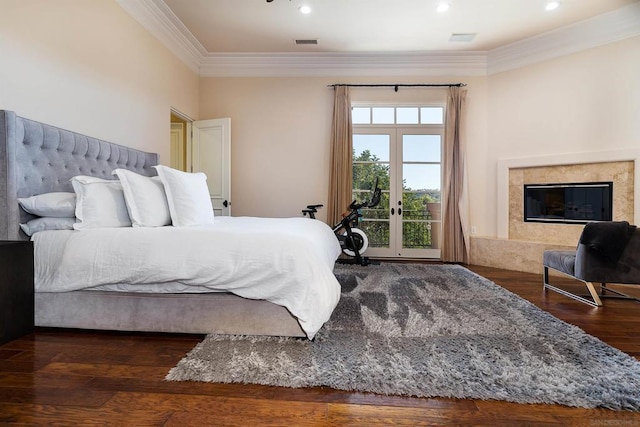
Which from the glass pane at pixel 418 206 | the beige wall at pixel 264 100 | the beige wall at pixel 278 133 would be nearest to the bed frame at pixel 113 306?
the beige wall at pixel 264 100

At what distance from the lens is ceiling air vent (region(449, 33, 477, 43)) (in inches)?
165

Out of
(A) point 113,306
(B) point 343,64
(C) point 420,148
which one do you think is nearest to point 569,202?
(C) point 420,148

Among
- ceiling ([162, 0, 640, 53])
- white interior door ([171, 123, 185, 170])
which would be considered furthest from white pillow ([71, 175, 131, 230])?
white interior door ([171, 123, 185, 170])

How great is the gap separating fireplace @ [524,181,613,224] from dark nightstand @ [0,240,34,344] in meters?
5.33

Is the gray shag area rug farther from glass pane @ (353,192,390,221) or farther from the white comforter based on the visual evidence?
glass pane @ (353,192,390,221)

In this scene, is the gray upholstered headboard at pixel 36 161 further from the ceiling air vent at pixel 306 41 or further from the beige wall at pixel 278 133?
the ceiling air vent at pixel 306 41

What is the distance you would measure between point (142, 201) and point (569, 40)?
17.6 feet

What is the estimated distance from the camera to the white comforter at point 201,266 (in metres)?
1.81

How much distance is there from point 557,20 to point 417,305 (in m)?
4.04

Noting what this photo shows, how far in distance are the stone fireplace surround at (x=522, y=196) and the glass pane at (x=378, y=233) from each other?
4.15 feet

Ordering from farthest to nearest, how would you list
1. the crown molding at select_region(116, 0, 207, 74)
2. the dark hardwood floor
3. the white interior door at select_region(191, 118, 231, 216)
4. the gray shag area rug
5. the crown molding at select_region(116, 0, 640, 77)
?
1. the white interior door at select_region(191, 118, 231, 216)
2. the crown molding at select_region(116, 0, 640, 77)
3. the crown molding at select_region(116, 0, 207, 74)
4. the gray shag area rug
5. the dark hardwood floor

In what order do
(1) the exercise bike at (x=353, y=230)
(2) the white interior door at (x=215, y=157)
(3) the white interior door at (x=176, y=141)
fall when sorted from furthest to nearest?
(3) the white interior door at (x=176, y=141) → (2) the white interior door at (x=215, y=157) → (1) the exercise bike at (x=353, y=230)

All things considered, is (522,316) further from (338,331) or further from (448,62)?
(448,62)

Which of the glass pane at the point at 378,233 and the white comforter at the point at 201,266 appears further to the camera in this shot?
the glass pane at the point at 378,233
